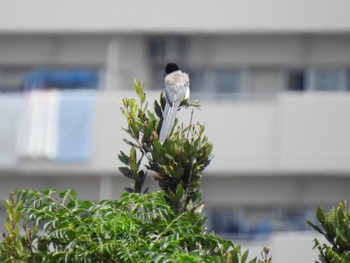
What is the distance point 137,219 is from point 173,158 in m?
0.87

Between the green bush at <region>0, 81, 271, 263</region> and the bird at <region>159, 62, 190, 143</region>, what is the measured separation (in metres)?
0.06

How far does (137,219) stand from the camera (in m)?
11.2

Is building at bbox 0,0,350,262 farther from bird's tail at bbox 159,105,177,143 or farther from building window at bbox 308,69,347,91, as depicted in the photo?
bird's tail at bbox 159,105,177,143

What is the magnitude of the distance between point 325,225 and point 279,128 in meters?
16.6

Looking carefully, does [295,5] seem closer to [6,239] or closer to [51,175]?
[51,175]

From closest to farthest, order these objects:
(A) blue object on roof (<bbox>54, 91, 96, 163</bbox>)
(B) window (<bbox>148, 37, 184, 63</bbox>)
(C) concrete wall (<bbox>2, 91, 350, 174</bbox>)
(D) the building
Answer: (C) concrete wall (<bbox>2, 91, 350, 174</bbox>), (D) the building, (A) blue object on roof (<bbox>54, 91, 96, 163</bbox>), (B) window (<bbox>148, 37, 184, 63</bbox>)

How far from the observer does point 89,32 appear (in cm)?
2988

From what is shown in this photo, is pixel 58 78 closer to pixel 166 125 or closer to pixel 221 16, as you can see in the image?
pixel 221 16

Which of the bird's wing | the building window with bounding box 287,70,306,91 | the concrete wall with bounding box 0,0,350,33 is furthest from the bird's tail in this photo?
the building window with bounding box 287,70,306,91

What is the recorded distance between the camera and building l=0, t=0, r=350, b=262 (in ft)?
94.2

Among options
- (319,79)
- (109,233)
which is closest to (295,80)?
(319,79)

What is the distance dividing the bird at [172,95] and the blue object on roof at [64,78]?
15.3 meters

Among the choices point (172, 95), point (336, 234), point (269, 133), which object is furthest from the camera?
point (269, 133)

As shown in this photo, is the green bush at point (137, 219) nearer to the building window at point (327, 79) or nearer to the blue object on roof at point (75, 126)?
the blue object on roof at point (75, 126)
